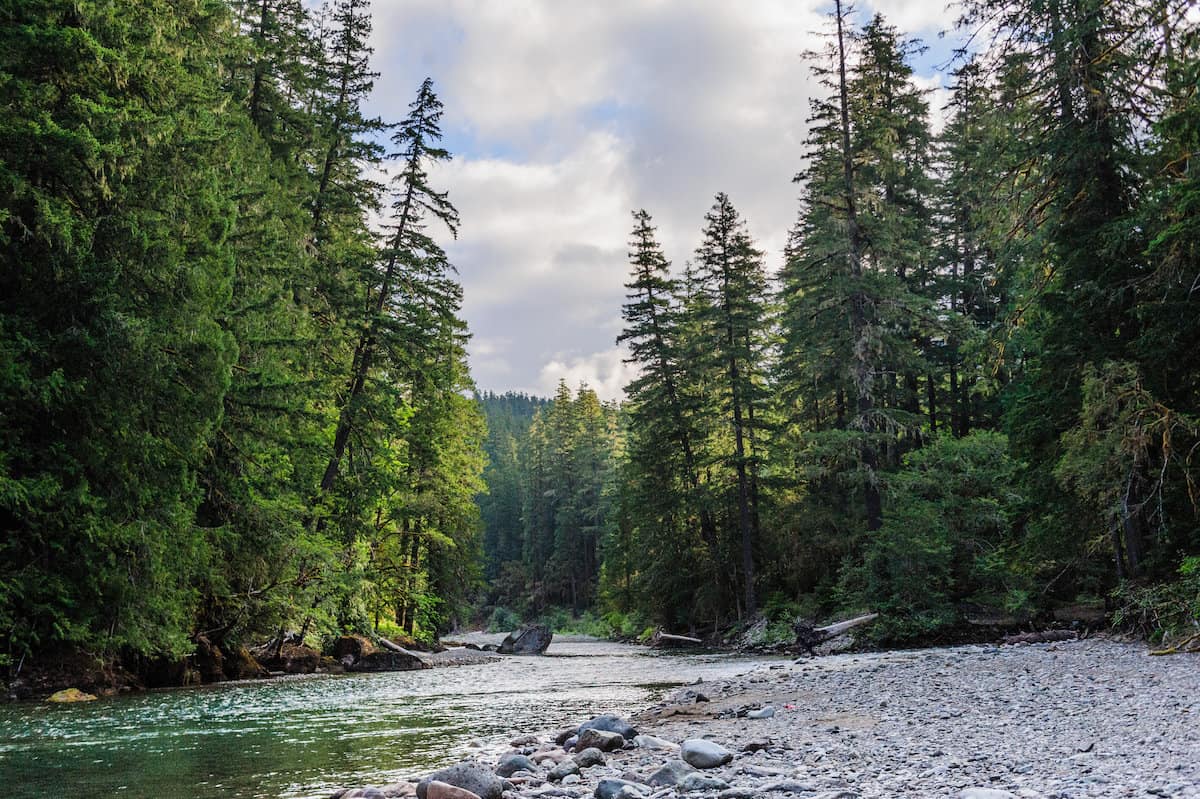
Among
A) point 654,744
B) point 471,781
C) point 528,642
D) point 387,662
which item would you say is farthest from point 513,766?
point 528,642

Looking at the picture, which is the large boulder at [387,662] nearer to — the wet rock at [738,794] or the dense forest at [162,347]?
the dense forest at [162,347]

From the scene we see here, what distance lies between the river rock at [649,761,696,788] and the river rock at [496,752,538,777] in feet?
4.86

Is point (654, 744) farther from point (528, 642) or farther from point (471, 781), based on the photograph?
point (528, 642)

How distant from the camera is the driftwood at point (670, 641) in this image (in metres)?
28.6

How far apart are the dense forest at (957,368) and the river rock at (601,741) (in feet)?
22.2

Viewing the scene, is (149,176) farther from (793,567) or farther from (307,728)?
(793,567)

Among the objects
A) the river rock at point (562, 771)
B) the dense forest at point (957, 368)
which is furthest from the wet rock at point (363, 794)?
the dense forest at point (957, 368)

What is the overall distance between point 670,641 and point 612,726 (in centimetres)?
2392

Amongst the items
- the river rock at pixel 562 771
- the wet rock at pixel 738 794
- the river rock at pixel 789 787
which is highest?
the river rock at pixel 789 787

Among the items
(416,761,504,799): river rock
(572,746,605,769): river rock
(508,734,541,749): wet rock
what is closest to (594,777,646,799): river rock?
(416,761,504,799): river rock

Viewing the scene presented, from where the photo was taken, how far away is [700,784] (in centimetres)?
487

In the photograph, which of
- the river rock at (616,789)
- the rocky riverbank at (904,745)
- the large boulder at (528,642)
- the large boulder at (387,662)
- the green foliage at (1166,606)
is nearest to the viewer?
the rocky riverbank at (904,745)

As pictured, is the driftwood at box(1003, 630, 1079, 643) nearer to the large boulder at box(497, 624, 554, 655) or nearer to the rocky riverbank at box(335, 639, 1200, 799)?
the rocky riverbank at box(335, 639, 1200, 799)

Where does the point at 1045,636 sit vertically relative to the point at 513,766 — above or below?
below
